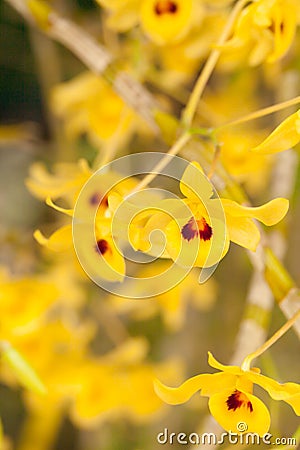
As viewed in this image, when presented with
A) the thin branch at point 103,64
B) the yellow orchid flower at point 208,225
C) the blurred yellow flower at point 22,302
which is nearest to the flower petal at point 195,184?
the yellow orchid flower at point 208,225

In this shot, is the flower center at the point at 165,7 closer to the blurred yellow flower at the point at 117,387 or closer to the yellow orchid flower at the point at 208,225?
the yellow orchid flower at the point at 208,225

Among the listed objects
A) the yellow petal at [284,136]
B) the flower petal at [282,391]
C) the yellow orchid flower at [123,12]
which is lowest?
the flower petal at [282,391]

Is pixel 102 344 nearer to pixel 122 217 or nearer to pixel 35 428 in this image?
pixel 35 428

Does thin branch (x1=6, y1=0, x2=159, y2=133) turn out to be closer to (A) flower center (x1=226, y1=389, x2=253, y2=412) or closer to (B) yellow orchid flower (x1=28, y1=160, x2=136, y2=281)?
(B) yellow orchid flower (x1=28, y1=160, x2=136, y2=281)

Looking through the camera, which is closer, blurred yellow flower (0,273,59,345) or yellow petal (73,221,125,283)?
yellow petal (73,221,125,283)

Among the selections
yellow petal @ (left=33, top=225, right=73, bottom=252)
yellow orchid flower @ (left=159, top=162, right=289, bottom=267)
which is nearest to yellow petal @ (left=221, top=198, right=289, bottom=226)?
yellow orchid flower @ (left=159, top=162, right=289, bottom=267)

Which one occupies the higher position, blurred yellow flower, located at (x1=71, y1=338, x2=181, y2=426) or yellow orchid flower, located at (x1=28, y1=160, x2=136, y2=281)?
blurred yellow flower, located at (x1=71, y1=338, x2=181, y2=426)
